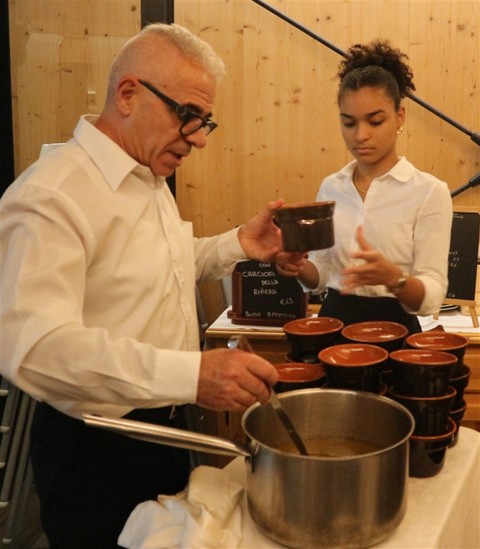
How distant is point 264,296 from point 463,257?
867 mm

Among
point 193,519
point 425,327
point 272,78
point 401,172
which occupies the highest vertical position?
point 272,78

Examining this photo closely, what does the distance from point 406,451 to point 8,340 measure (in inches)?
25.4

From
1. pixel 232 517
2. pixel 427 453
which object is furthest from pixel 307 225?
pixel 232 517

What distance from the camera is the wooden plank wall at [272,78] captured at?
128 inches

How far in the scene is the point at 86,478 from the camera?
139cm

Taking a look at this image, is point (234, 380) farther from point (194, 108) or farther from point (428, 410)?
point (194, 108)

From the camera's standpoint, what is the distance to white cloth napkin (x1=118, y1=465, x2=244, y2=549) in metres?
1.03

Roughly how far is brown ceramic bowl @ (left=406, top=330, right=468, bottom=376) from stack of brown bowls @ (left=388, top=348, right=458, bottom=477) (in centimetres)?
9

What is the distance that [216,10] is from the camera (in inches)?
132

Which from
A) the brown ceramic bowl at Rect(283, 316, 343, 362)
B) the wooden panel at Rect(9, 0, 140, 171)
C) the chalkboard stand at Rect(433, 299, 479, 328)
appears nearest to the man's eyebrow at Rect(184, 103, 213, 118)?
the brown ceramic bowl at Rect(283, 316, 343, 362)

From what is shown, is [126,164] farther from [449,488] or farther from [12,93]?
[12,93]

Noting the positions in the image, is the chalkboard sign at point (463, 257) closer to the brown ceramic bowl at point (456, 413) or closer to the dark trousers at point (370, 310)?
the dark trousers at point (370, 310)

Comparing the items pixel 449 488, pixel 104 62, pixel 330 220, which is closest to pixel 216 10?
pixel 104 62

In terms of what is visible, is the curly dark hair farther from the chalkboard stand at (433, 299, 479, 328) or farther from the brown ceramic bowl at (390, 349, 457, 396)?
the chalkboard stand at (433, 299, 479, 328)
